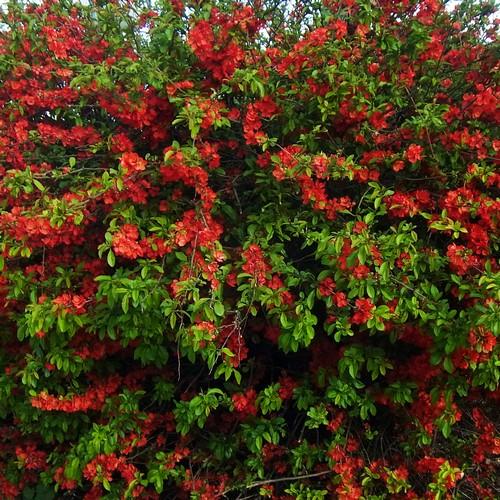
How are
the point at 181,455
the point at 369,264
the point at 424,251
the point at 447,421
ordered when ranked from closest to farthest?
the point at 369,264, the point at 424,251, the point at 447,421, the point at 181,455

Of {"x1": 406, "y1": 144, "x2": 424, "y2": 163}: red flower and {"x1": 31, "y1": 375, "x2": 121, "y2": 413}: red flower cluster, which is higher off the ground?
{"x1": 406, "y1": 144, "x2": 424, "y2": 163}: red flower

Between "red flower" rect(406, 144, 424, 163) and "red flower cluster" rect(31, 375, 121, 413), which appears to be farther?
"red flower cluster" rect(31, 375, 121, 413)

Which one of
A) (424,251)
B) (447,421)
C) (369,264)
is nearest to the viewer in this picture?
(369,264)

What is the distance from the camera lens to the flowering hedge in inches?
80.4

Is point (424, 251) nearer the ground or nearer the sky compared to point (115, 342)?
nearer the sky

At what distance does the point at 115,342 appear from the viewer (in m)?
2.47

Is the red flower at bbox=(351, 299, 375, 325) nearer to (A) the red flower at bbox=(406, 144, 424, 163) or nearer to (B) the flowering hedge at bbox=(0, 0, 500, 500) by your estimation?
(B) the flowering hedge at bbox=(0, 0, 500, 500)

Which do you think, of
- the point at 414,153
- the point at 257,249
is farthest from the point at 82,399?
the point at 414,153

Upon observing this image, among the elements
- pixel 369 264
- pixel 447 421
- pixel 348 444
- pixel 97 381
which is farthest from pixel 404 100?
pixel 97 381

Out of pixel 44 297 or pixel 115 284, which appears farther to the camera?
pixel 44 297

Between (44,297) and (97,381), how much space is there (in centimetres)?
57

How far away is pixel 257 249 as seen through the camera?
82.3 inches

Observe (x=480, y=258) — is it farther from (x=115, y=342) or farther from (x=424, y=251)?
(x=115, y=342)

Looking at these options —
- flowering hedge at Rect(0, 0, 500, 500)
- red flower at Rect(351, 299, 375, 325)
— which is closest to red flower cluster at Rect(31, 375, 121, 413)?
flowering hedge at Rect(0, 0, 500, 500)
